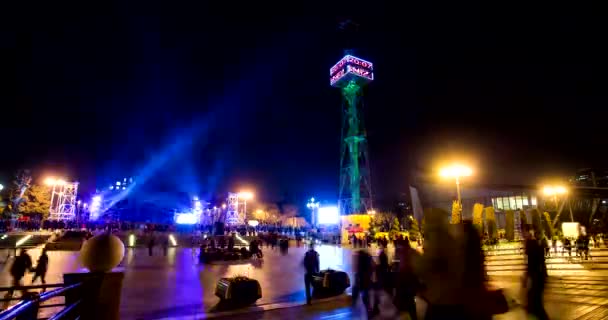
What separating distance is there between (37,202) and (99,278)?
57.9 m

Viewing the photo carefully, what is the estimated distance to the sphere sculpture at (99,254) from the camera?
5523 millimetres

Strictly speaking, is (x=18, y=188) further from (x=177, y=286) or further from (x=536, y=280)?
(x=536, y=280)

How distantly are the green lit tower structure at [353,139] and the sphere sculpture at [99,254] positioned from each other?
55.6 m

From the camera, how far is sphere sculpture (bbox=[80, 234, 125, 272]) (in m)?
5.52

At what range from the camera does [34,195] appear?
5031 centimetres

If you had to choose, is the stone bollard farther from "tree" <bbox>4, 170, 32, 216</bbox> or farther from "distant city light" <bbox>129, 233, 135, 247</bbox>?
"tree" <bbox>4, 170, 32, 216</bbox>

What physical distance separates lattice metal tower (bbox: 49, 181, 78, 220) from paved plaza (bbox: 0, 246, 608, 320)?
39913 mm

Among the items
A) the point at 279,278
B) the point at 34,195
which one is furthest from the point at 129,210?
the point at 279,278

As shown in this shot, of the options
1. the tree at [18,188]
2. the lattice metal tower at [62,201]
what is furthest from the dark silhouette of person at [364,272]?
the lattice metal tower at [62,201]

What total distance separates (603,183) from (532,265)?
36968 mm

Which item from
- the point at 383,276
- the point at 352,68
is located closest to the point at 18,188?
the point at 383,276

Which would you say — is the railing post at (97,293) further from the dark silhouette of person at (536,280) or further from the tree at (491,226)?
the tree at (491,226)

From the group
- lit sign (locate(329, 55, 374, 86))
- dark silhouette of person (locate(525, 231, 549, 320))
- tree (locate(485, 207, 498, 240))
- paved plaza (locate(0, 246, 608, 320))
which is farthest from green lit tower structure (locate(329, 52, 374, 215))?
dark silhouette of person (locate(525, 231, 549, 320))

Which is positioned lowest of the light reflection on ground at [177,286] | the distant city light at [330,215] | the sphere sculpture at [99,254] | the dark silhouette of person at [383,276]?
the light reflection on ground at [177,286]
